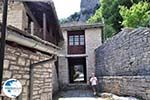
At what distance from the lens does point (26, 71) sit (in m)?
5.95

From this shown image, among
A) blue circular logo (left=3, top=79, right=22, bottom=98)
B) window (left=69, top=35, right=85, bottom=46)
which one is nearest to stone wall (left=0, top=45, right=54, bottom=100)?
blue circular logo (left=3, top=79, right=22, bottom=98)

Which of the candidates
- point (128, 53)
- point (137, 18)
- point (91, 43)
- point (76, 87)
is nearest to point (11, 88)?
point (128, 53)

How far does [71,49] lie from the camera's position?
23766mm

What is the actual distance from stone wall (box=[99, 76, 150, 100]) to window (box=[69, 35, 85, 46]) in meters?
8.12

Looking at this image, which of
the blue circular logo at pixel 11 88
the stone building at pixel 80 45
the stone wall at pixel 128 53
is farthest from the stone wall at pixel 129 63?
the blue circular logo at pixel 11 88

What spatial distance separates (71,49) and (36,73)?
1699cm

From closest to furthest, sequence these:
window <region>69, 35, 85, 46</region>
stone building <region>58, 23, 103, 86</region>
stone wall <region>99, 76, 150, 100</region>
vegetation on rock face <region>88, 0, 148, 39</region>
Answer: stone wall <region>99, 76, 150, 100</region>, stone building <region>58, 23, 103, 86</region>, window <region>69, 35, 85, 46</region>, vegetation on rock face <region>88, 0, 148, 39</region>

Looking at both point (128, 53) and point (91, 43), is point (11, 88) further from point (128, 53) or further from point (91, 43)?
point (91, 43)

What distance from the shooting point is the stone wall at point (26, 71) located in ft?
16.8

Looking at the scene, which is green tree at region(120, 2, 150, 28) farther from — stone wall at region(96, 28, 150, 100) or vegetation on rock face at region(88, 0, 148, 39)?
vegetation on rock face at region(88, 0, 148, 39)

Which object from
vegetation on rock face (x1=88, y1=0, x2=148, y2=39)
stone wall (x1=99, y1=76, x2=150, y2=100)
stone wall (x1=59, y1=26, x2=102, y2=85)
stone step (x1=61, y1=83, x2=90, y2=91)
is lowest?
stone step (x1=61, y1=83, x2=90, y2=91)

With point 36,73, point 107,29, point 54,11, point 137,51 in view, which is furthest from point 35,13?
point 107,29

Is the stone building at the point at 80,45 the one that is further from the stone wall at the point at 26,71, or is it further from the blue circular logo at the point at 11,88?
the blue circular logo at the point at 11,88

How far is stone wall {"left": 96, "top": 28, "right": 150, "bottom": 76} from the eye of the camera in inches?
416
